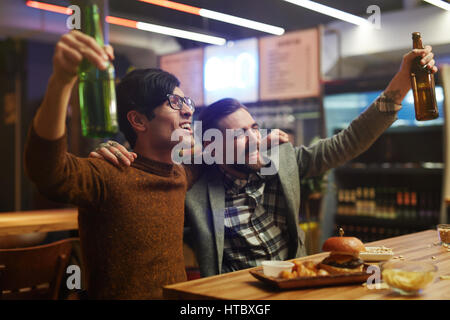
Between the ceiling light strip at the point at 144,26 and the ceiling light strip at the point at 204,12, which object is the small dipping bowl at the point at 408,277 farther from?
the ceiling light strip at the point at 144,26

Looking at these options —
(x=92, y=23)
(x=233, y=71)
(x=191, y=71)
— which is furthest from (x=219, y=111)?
(x=191, y=71)

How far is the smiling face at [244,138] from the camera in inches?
80.4

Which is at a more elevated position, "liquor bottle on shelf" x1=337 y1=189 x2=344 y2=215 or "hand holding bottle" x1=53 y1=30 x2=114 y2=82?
"hand holding bottle" x1=53 y1=30 x2=114 y2=82

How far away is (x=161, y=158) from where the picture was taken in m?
1.68

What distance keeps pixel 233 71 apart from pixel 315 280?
4356mm

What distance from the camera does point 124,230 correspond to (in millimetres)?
1493

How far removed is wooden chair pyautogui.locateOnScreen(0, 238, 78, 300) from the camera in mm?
2330

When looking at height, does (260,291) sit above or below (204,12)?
below

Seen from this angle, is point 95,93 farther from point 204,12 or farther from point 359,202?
point 359,202

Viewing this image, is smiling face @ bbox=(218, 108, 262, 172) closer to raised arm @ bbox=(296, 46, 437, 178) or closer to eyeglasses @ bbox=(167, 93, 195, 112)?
raised arm @ bbox=(296, 46, 437, 178)

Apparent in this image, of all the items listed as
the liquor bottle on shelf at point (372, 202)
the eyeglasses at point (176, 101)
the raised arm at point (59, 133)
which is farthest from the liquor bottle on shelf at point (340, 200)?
the raised arm at point (59, 133)

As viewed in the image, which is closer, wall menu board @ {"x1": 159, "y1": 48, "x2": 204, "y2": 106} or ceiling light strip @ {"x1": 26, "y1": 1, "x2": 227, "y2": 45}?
ceiling light strip @ {"x1": 26, "y1": 1, "x2": 227, "y2": 45}

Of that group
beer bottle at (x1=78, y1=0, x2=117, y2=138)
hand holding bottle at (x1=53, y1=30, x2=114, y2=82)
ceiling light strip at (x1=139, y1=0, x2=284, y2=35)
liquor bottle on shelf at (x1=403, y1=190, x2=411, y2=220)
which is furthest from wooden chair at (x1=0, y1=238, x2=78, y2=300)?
liquor bottle on shelf at (x1=403, y1=190, x2=411, y2=220)
